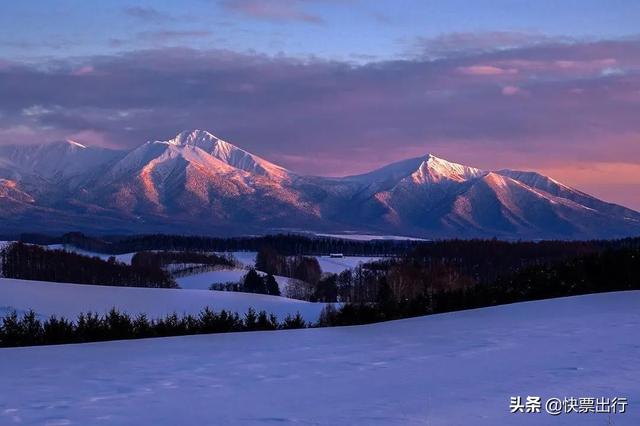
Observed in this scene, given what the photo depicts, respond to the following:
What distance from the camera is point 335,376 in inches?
438

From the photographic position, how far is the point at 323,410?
351 inches

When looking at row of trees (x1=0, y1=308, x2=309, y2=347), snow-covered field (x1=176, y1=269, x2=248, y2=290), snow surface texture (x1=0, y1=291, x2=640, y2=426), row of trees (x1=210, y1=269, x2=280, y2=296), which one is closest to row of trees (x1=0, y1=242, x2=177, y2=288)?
snow-covered field (x1=176, y1=269, x2=248, y2=290)

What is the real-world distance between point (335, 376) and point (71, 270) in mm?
110902

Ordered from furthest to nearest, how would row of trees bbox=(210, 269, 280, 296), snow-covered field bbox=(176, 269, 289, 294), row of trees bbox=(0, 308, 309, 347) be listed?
snow-covered field bbox=(176, 269, 289, 294), row of trees bbox=(210, 269, 280, 296), row of trees bbox=(0, 308, 309, 347)

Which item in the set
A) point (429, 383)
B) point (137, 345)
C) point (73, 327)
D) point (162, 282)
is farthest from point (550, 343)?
point (162, 282)

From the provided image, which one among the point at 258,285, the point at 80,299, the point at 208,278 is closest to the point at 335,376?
the point at 80,299

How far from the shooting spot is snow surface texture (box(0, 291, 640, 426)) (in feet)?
28.7

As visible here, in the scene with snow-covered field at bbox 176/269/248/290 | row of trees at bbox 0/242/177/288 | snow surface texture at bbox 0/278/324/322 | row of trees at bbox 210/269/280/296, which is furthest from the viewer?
snow-covered field at bbox 176/269/248/290

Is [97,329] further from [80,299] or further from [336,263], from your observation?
[336,263]

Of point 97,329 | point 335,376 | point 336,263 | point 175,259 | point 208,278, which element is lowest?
point 208,278

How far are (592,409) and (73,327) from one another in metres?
12.0

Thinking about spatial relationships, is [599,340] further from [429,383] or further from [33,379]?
[33,379]

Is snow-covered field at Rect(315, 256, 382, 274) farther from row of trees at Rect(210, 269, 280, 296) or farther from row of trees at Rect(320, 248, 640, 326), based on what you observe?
row of trees at Rect(320, 248, 640, 326)

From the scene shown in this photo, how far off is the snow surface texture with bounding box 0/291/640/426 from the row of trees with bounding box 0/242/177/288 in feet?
325
